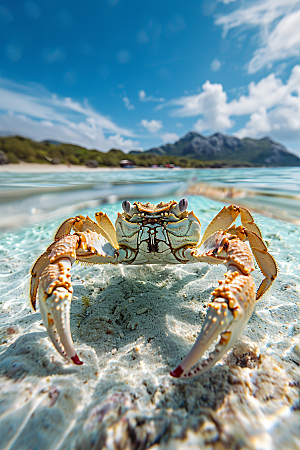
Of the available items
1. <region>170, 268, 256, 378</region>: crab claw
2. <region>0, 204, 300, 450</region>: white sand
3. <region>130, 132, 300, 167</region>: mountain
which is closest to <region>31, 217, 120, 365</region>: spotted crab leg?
<region>0, 204, 300, 450</region>: white sand

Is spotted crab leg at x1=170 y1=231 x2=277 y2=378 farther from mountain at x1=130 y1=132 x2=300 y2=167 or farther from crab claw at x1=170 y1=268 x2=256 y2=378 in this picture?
mountain at x1=130 y1=132 x2=300 y2=167

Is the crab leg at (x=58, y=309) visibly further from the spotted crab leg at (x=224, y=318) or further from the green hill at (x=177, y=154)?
the green hill at (x=177, y=154)

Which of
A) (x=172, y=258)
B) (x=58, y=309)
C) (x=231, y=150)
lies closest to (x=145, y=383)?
(x=58, y=309)

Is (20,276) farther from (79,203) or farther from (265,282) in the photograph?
(79,203)

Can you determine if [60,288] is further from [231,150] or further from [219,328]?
[231,150]

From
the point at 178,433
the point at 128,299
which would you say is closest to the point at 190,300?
the point at 128,299
